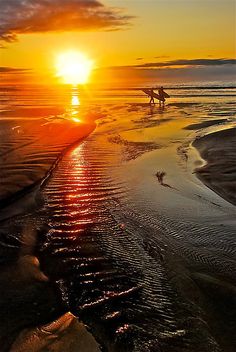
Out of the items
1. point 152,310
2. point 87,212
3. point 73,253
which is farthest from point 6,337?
point 87,212

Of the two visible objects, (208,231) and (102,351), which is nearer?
(102,351)

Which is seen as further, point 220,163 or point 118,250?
point 220,163

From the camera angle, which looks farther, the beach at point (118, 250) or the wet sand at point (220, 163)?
the wet sand at point (220, 163)

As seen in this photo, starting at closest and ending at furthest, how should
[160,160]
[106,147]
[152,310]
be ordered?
1. [152,310]
2. [160,160]
3. [106,147]

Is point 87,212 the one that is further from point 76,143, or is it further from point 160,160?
point 76,143

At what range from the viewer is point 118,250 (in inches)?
230

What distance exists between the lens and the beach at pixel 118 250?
4.06 metres

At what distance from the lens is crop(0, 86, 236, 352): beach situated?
13.3ft

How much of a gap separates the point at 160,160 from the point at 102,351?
872 centimetres

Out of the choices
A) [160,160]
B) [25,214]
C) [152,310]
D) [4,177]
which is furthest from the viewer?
[160,160]

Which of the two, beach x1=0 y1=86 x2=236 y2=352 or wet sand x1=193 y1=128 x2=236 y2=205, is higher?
wet sand x1=193 y1=128 x2=236 y2=205

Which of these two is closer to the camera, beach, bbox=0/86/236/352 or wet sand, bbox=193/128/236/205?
beach, bbox=0/86/236/352

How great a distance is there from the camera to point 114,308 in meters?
4.42

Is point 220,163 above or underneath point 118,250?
above
